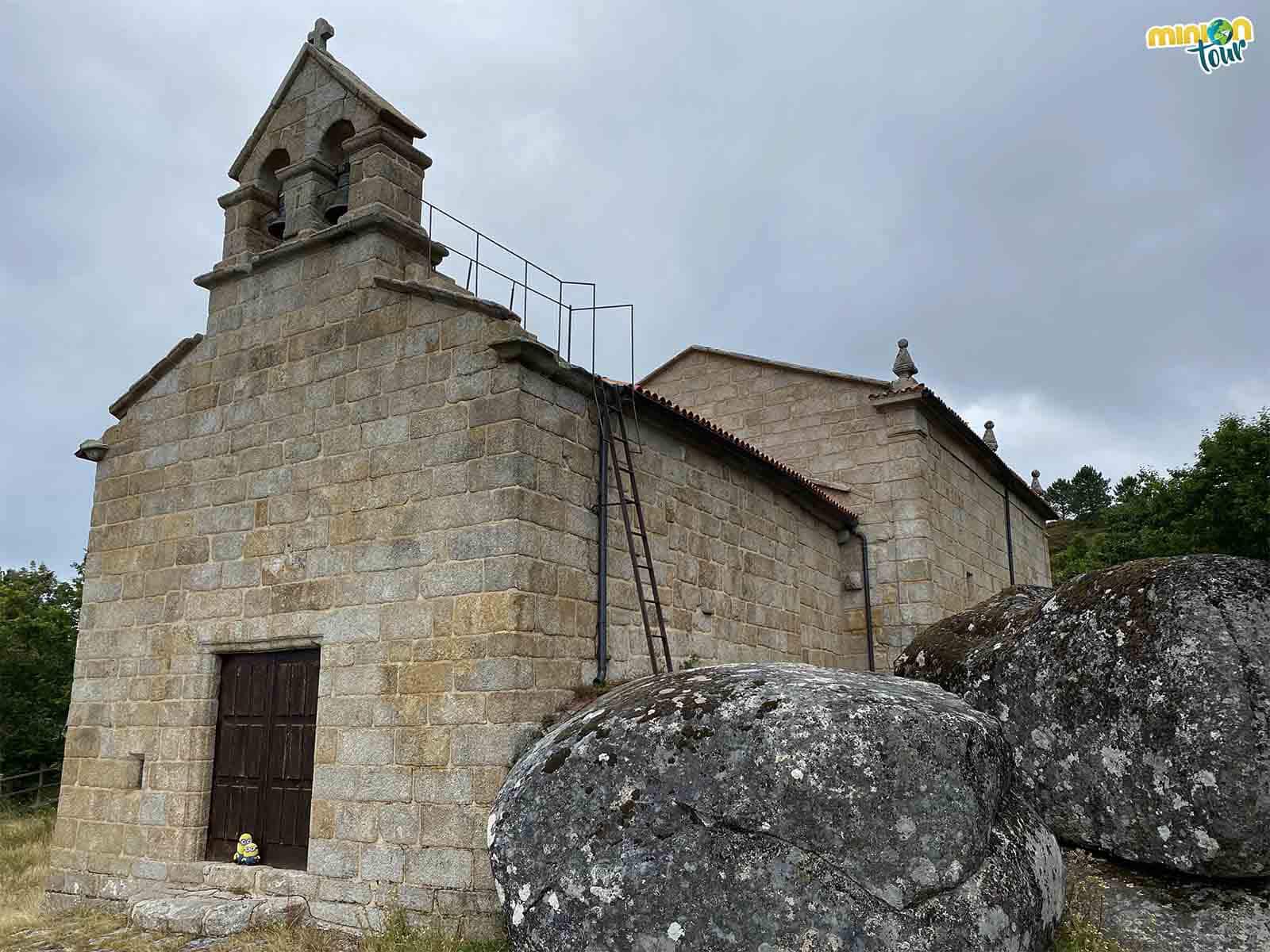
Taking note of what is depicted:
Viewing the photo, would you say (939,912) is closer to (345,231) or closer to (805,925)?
(805,925)

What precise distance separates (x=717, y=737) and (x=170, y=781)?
5.95 meters

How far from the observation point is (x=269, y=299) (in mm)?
9578

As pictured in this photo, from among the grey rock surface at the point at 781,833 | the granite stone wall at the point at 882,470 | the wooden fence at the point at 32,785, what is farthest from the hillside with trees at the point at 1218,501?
the wooden fence at the point at 32,785

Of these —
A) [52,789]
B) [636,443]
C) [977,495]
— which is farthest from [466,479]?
[52,789]

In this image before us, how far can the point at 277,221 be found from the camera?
1005 centimetres

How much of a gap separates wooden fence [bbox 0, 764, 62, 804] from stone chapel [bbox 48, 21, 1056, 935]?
443 inches

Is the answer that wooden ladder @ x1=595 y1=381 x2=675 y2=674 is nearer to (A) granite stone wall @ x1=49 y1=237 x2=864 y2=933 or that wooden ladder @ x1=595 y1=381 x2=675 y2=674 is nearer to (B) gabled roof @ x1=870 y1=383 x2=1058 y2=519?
(A) granite stone wall @ x1=49 y1=237 x2=864 y2=933

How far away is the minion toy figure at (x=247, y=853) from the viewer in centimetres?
830

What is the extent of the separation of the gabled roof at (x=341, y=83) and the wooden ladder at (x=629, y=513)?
3.16 metres

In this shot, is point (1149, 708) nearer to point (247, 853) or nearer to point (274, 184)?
point (247, 853)

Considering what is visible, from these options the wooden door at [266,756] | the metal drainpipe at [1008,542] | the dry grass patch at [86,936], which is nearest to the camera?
the dry grass patch at [86,936]

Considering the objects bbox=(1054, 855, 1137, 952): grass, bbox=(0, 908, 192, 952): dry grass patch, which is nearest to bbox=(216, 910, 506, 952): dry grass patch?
bbox=(0, 908, 192, 952): dry grass patch

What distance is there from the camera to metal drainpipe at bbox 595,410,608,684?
26.4 ft

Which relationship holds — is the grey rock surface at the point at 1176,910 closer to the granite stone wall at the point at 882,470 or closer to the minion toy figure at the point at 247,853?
the minion toy figure at the point at 247,853
